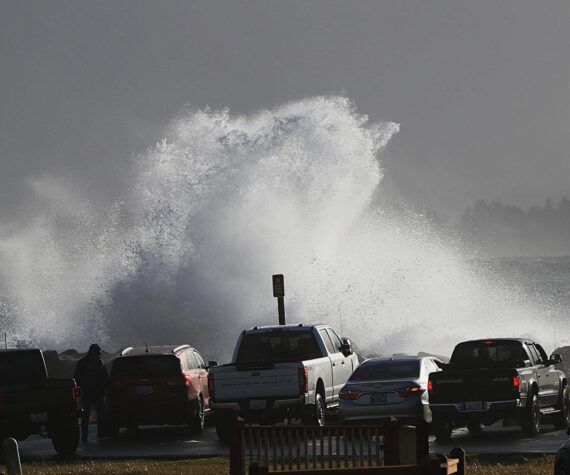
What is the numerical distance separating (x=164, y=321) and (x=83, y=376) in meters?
38.8

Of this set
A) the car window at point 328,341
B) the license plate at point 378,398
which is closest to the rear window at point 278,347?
the car window at point 328,341

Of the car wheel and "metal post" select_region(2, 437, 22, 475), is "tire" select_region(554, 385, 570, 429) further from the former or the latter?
"metal post" select_region(2, 437, 22, 475)

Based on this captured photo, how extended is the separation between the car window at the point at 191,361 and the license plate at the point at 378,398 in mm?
5088

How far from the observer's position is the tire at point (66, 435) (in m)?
22.3

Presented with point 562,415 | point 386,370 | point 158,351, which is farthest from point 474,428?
point 158,351

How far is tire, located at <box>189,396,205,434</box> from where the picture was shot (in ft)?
85.3

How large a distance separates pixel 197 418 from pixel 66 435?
166 inches

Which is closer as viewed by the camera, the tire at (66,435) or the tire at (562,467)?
the tire at (562,467)

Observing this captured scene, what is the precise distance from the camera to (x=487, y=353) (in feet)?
80.2

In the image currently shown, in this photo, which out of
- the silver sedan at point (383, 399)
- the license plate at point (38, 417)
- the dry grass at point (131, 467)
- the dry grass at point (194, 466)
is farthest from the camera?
the silver sedan at point (383, 399)

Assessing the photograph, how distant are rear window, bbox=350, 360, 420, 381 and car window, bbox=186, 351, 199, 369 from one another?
14.2 feet

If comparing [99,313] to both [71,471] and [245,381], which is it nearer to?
[245,381]

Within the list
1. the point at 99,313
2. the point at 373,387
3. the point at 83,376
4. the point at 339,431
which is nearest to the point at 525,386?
the point at 373,387

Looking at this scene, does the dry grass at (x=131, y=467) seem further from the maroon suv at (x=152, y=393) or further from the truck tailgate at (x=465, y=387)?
the maroon suv at (x=152, y=393)
